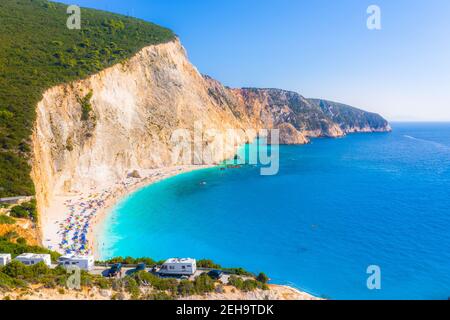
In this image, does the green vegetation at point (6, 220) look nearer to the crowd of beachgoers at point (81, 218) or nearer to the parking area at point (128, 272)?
the crowd of beachgoers at point (81, 218)

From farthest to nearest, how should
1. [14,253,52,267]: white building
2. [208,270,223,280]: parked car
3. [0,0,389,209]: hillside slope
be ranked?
[0,0,389,209]: hillside slope, [208,270,223,280]: parked car, [14,253,52,267]: white building

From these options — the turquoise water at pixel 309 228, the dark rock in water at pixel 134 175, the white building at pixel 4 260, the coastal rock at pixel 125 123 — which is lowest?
the turquoise water at pixel 309 228

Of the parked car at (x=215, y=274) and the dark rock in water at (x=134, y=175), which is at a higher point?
the dark rock in water at (x=134, y=175)

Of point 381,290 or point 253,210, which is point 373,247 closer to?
point 381,290

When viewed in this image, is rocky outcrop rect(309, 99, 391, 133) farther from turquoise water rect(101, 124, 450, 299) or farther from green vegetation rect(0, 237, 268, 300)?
green vegetation rect(0, 237, 268, 300)

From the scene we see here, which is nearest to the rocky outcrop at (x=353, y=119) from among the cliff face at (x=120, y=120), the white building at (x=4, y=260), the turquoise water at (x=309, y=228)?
the cliff face at (x=120, y=120)

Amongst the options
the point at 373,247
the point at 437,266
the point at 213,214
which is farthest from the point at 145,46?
the point at 437,266

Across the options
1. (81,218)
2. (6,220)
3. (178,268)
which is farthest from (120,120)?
(178,268)

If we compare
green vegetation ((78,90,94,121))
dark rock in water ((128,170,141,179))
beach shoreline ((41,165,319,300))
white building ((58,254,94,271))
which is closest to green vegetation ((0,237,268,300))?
beach shoreline ((41,165,319,300))
